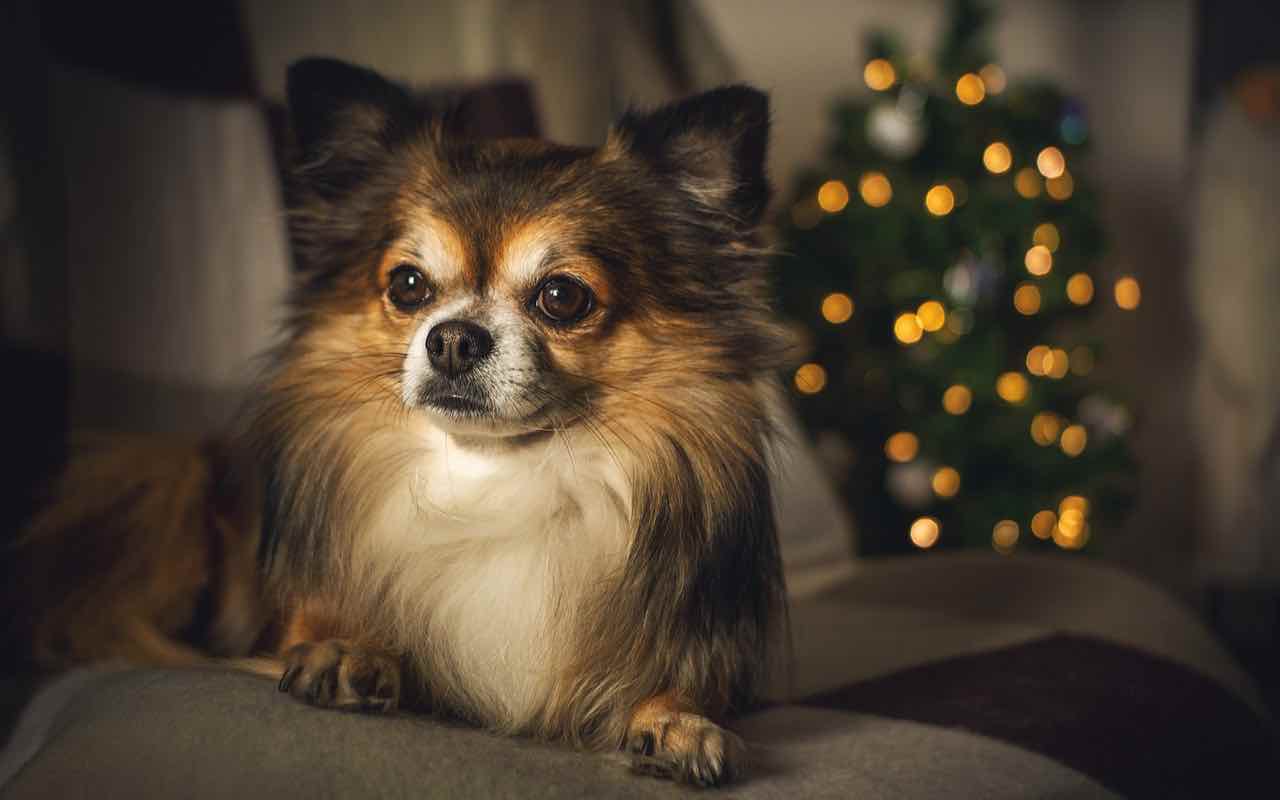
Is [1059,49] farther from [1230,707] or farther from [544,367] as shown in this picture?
[544,367]

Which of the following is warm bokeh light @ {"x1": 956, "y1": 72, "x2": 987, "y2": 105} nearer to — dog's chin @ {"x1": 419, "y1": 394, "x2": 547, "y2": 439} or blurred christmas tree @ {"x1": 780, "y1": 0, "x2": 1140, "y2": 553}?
blurred christmas tree @ {"x1": 780, "y1": 0, "x2": 1140, "y2": 553}

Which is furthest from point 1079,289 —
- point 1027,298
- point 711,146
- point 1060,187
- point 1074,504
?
point 711,146

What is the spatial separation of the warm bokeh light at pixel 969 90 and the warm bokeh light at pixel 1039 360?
0.84 meters

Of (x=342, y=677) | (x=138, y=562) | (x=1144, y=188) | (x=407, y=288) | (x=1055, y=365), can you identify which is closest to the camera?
(x=342, y=677)

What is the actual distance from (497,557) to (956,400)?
2.42m

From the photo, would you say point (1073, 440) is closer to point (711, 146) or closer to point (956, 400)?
point (956, 400)

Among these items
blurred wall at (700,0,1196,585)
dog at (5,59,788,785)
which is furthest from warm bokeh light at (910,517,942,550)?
dog at (5,59,788,785)

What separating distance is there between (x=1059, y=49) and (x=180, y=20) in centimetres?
451

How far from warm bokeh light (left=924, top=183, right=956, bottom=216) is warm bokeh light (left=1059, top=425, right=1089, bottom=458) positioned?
33.5 inches

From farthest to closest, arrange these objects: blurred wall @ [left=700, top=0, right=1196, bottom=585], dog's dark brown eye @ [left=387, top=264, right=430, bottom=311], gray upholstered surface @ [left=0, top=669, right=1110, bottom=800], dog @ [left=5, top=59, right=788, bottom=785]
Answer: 1. blurred wall @ [left=700, top=0, right=1196, bottom=585]
2. dog's dark brown eye @ [left=387, top=264, right=430, bottom=311]
3. dog @ [left=5, top=59, right=788, bottom=785]
4. gray upholstered surface @ [left=0, top=669, right=1110, bottom=800]

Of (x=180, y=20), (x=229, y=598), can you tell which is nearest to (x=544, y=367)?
(x=229, y=598)

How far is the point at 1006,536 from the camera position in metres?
3.58

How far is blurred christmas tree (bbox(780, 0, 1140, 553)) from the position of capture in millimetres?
3475

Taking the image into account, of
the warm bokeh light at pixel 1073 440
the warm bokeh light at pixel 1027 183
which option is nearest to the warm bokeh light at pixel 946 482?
the warm bokeh light at pixel 1073 440
